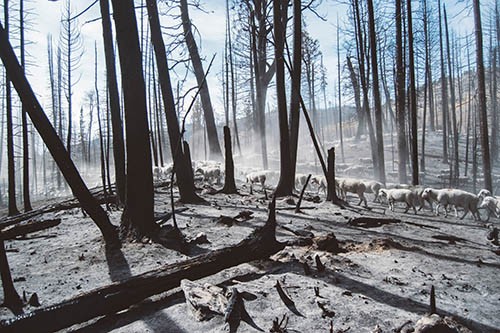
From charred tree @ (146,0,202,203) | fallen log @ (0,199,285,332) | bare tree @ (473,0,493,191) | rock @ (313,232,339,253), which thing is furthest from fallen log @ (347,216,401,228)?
bare tree @ (473,0,493,191)

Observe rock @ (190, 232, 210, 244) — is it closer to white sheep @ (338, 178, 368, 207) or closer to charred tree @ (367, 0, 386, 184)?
white sheep @ (338, 178, 368, 207)

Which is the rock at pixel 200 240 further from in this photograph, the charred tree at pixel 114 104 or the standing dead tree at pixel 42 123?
the charred tree at pixel 114 104

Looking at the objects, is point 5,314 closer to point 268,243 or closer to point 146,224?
point 146,224

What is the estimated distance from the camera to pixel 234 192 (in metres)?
10.2

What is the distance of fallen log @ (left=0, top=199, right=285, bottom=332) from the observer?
2326mm

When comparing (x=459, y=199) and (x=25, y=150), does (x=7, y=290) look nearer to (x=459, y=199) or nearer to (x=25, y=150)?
(x=459, y=199)

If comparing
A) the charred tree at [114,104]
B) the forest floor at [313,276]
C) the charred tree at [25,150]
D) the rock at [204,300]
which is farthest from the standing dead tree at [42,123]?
the charred tree at [25,150]

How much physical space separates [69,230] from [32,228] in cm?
256

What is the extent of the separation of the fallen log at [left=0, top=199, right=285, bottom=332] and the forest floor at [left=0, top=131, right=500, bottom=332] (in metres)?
0.17

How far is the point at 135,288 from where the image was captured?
110 inches

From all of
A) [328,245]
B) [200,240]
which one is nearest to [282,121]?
[200,240]

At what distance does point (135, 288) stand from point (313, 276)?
192 centimetres

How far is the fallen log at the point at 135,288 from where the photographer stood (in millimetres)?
2326

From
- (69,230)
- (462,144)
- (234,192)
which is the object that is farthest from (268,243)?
(462,144)
